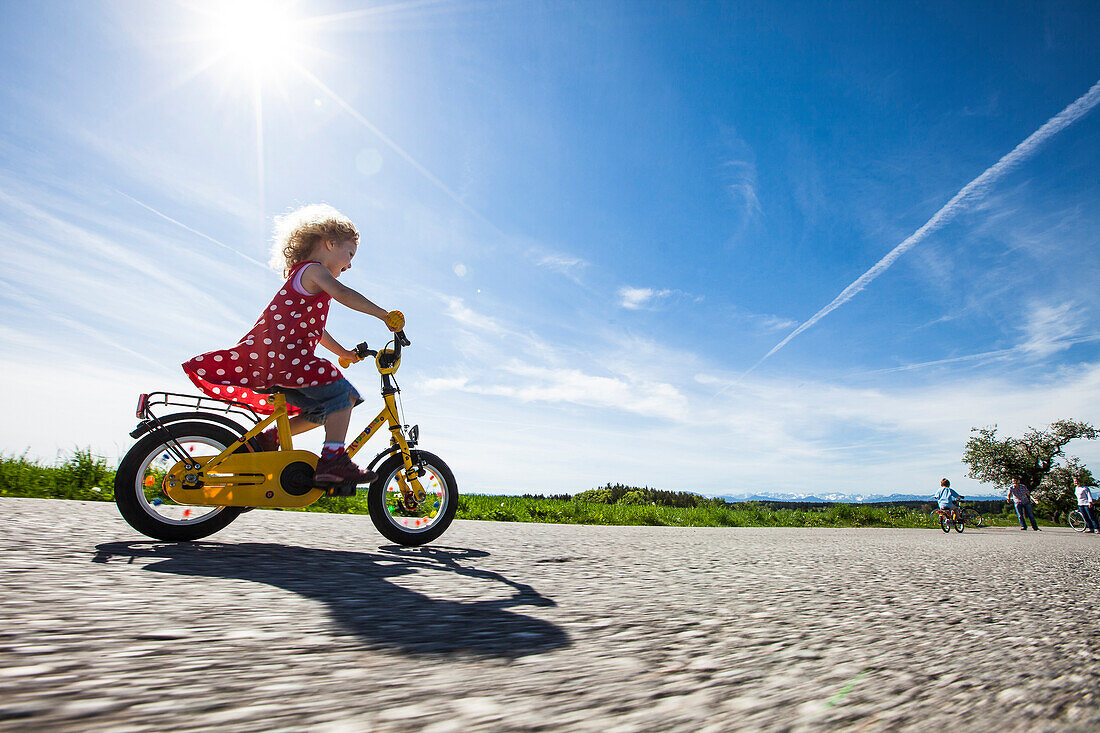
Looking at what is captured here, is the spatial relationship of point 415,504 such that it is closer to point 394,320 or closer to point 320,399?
point 320,399

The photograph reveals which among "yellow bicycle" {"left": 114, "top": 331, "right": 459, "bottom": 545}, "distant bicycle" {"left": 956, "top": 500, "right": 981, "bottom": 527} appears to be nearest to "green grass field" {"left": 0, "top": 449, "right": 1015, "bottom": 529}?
"distant bicycle" {"left": 956, "top": 500, "right": 981, "bottom": 527}

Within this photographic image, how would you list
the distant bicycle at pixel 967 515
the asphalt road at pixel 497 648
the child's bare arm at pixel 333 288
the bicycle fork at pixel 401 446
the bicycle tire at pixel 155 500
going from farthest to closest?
the distant bicycle at pixel 967 515 → the bicycle fork at pixel 401 446 → the child's bare arm at pixel 333 288 → the bicycle tire at pixel 155 500 → the asphalt road at pixel 497 648

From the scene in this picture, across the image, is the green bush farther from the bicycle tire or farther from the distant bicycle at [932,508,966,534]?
the distant bicycle at [932,508,966,534]

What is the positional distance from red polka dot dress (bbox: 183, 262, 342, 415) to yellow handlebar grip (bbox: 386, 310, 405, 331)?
1.29 ft

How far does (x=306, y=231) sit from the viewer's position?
12.2ft

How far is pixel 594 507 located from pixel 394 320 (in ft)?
27.2

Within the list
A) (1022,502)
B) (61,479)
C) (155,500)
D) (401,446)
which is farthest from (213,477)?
(1022,502)

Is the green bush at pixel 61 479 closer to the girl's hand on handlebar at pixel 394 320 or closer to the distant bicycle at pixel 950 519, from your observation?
the girl's hand on handlebar at pixel 394 320

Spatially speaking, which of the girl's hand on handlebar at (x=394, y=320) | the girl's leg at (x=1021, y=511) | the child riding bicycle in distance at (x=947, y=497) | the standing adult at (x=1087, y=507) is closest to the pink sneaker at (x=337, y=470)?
the girl's hand on handlebar at (x=394, y=320)

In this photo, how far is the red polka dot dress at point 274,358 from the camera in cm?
310

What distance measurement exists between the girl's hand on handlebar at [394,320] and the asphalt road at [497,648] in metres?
1.55

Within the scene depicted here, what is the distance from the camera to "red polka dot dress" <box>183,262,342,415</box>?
10.2 feet

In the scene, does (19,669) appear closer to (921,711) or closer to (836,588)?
(921,711)

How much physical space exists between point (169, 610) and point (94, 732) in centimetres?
80
